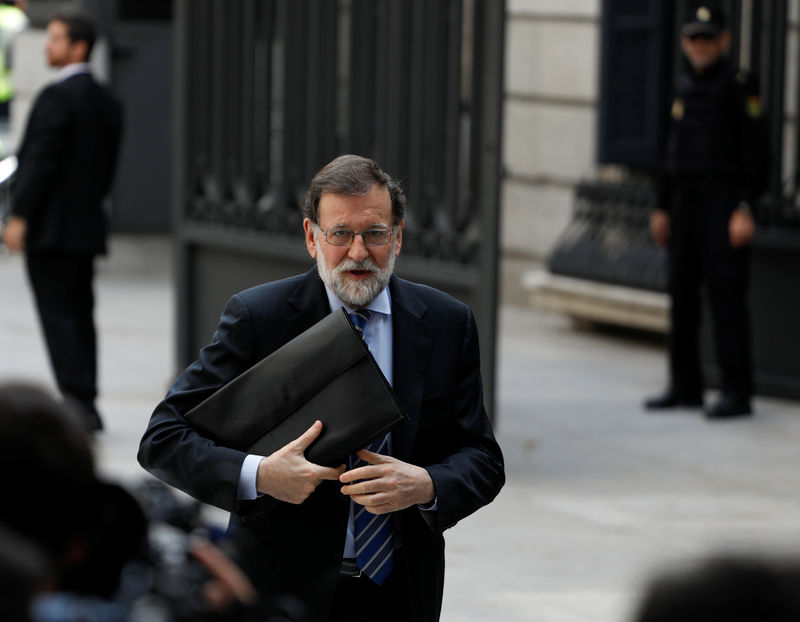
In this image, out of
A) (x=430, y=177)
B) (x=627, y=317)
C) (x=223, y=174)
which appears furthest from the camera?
(x=627, y=317)

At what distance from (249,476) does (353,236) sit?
1.80 feet

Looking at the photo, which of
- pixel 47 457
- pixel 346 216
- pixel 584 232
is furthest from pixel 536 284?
pixel 47 457

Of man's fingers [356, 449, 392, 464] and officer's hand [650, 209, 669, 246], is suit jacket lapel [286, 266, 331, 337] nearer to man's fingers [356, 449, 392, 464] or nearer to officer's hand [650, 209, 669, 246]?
man's fingers [356, 449, 392, 464]

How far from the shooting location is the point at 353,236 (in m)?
3.47

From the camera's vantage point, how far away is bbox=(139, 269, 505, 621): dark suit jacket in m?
3.35

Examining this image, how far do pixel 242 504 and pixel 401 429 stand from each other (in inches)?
14.3

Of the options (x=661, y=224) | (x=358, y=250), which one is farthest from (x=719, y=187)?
(x=358, y=250)

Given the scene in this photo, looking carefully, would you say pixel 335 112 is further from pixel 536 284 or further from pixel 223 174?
pixel 536 284

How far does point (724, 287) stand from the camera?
922cm

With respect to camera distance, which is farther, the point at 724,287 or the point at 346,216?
the point at 724,287

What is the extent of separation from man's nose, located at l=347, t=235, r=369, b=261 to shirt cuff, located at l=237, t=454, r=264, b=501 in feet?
1.51

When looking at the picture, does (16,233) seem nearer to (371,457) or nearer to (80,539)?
(371,457)

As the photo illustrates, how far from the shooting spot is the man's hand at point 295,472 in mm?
3211

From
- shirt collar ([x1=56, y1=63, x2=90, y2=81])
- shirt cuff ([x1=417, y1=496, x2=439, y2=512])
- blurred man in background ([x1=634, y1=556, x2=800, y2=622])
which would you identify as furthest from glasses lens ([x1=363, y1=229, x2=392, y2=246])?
shirt collar ([x1=56, y1=63, x2=90, y2=81])
